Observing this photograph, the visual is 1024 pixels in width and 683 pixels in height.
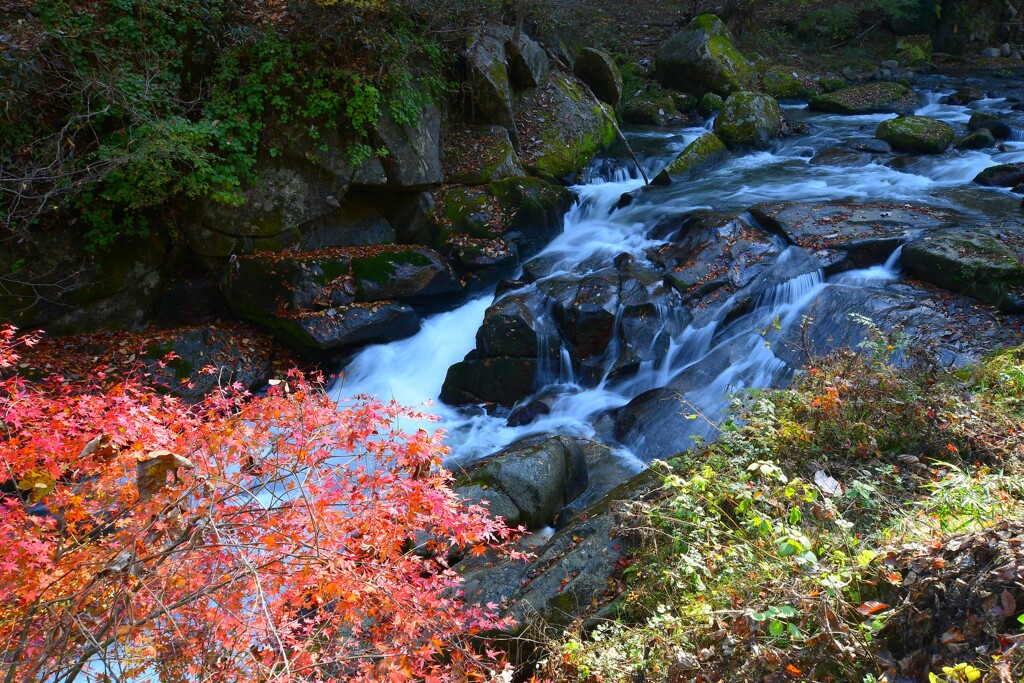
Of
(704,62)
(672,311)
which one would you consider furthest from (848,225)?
(704,62)

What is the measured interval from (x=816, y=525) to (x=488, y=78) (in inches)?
405

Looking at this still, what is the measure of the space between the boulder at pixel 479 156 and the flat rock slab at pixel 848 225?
4459 millimetres

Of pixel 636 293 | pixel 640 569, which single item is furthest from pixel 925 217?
pixel 640 569

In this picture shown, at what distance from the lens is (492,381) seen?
8.59 m

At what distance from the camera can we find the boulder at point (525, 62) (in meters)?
12.8

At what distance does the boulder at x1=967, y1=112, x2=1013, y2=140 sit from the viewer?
1308 cm

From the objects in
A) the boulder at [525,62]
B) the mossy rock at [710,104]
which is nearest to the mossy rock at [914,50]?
the mossy rock at [710,104]

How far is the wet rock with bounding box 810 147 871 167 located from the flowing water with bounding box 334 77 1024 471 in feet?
0.70

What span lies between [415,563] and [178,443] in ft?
5.94

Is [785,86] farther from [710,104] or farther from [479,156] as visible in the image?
[479,156]

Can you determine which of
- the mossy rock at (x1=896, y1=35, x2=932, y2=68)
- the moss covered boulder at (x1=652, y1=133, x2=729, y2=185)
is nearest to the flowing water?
the moss covered boulder at (x1=652, y1=133, x2=729, y2=185)

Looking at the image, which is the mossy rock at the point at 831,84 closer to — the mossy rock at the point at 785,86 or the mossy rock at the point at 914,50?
the mossy rock at the point at 785,86

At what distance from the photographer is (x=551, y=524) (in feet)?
20.5

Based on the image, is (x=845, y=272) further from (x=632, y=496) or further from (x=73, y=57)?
(x=73, y=57)
